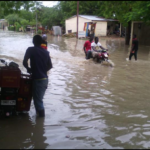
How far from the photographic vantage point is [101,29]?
40.5 meters

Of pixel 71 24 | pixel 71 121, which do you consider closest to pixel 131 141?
pixel 71 121

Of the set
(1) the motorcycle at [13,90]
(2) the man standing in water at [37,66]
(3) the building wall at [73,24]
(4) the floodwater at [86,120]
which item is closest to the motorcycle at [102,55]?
(4) the floodwater at [86,120]

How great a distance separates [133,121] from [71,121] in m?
1.39

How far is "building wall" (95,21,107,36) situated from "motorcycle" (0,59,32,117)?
36.7 meters

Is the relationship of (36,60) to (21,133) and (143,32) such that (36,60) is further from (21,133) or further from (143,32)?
(143,32)

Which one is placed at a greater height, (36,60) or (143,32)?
(143,32)

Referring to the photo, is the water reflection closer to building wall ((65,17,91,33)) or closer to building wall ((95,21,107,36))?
building wall ((95,21,107,36))

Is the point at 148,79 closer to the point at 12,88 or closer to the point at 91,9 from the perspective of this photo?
the point at 12,88

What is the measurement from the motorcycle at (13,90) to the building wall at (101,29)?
36659mm

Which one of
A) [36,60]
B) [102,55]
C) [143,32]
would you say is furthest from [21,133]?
[143,32]

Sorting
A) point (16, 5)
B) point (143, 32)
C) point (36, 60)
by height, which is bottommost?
point (36, 60)

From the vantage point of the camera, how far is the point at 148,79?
9.30m

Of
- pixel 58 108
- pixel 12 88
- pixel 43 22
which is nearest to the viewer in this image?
pixel 12 88

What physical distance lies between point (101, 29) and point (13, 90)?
3731cm
